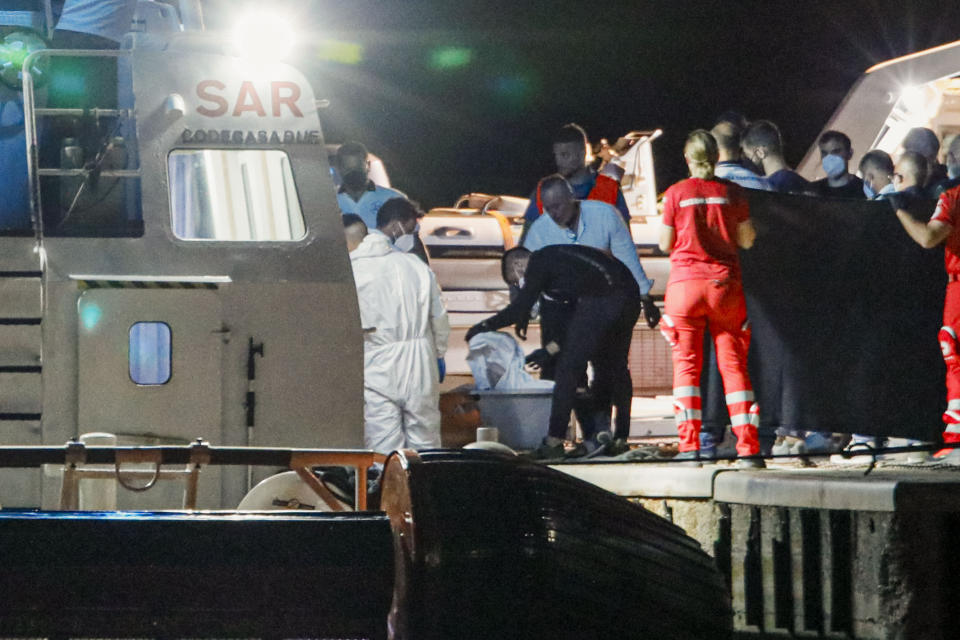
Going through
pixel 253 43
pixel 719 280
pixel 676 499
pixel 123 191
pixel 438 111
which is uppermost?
pixel 438 111

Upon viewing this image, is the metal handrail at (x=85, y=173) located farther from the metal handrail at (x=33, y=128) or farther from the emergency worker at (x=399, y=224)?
the emergency worker at (x=399, y=224)

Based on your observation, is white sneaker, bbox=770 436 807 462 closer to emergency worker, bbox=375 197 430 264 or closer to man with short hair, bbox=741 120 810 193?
man with short hair, bbox=741 120 810 193

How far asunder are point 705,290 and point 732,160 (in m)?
1.40

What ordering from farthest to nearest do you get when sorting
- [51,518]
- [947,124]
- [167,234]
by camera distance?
[947,124] < [167,234] < [51,518]

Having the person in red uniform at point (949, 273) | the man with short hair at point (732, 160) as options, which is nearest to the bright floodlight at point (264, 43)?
the man with short hair at point (732, 160)

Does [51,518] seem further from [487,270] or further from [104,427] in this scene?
[487,270]

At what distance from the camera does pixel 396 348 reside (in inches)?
354

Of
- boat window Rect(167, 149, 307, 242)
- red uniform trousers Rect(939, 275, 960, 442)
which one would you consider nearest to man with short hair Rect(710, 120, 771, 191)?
red uniform trousers Rect(939, 275, 960, 442)

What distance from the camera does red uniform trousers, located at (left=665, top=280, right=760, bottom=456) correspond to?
718 cm

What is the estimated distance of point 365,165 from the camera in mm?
10836

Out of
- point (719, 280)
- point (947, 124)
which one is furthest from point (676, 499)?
point (947, 124)

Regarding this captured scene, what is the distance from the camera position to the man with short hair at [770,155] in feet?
27.7

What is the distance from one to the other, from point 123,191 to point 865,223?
391 centimetres

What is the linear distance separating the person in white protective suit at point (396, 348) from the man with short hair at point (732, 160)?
77.3 inches
